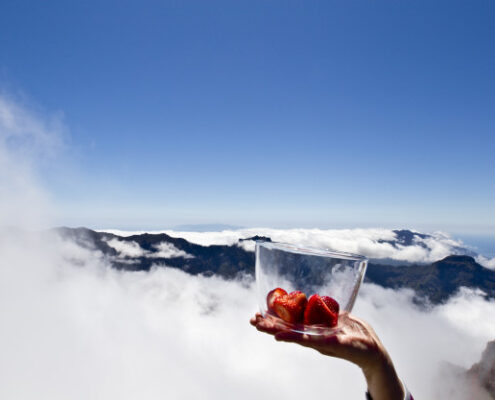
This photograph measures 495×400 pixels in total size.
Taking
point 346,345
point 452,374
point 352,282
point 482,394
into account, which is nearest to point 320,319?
point 346,345

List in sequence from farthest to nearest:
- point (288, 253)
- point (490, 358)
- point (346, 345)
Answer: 1. point (490, 358)
2. point (288, 253)
3. point (346, 345)

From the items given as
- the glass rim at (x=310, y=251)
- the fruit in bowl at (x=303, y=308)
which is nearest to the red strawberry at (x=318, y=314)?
the fruit in bowl at (x=303, y=308)

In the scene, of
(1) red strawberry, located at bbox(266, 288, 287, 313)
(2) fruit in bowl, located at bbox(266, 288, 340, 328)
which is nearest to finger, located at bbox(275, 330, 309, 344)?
(2) fruit in bowl, located at bbox(266, 288, 340, 328)

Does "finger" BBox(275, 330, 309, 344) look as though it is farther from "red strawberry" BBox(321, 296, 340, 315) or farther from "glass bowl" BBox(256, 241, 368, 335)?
"red strawberry" BBox(321, 296, 340, 315)

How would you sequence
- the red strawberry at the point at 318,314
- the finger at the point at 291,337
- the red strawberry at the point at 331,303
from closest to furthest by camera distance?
the finger at the point at 291,337, the red strawberry at the point at 318,314, the red strawberry at the point at 331,303

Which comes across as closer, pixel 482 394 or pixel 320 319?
pixel 320 319

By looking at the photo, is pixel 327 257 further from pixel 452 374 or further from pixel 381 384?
pixel 452 374

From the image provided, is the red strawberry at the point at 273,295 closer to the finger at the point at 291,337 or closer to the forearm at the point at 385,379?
the finger at the point at 291,337

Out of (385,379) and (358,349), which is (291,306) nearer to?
(358,349)
